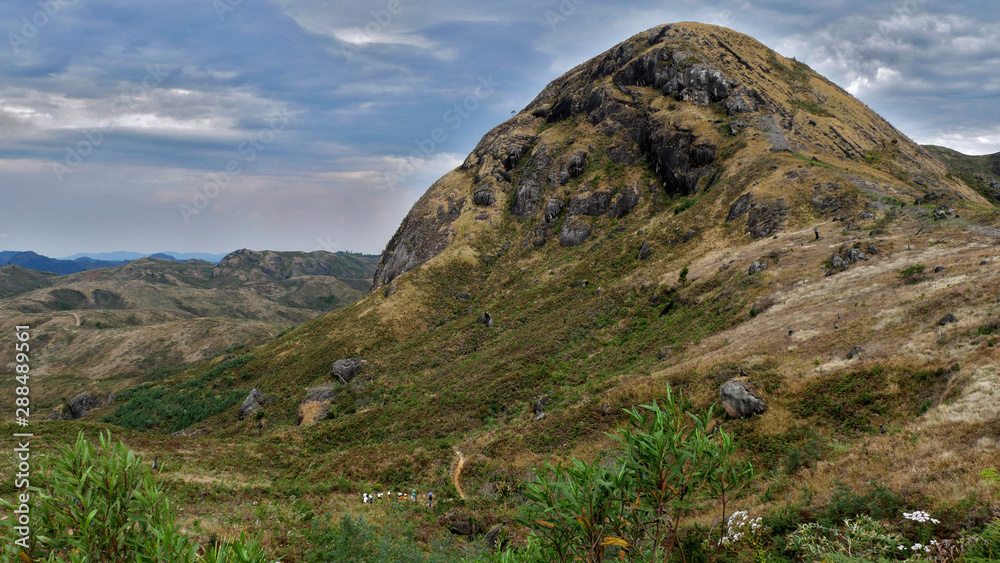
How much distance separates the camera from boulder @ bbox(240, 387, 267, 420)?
4962 centimetres

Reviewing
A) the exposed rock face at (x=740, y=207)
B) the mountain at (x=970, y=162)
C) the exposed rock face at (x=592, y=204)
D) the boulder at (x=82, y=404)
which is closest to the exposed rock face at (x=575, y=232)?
the exposed rock face at (x=592, y=204)

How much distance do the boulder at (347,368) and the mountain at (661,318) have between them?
0.41m

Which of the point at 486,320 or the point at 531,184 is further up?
the point at 531,184

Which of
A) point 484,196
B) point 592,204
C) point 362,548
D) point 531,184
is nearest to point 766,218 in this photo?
point 592,204

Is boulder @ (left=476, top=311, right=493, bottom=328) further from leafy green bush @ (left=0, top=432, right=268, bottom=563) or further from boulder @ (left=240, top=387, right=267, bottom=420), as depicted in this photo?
leafy green bush @ (left=0, top=432, right=268, bottom=563)

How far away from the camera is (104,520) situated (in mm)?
5277

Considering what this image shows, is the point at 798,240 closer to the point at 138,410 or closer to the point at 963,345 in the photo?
the point at 963,345

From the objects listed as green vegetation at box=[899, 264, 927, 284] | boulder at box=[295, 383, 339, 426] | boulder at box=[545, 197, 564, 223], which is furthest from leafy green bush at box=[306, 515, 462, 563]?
boulder at box=[545, 197, 564, 223]

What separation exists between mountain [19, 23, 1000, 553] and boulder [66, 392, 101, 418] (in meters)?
→ 7.61

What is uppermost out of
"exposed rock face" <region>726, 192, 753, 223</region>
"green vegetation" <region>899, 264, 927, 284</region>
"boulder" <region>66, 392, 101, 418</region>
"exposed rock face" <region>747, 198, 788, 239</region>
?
"exposed rock face" <region>726, 192, 753, 223</region>

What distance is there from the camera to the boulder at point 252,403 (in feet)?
163

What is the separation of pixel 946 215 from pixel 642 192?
44766 millimetres

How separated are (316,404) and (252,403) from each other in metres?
11.9

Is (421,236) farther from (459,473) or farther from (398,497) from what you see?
(398,497)
